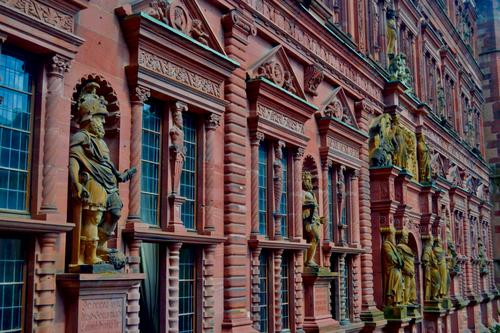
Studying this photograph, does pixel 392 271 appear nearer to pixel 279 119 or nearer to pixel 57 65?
pixel 279 119

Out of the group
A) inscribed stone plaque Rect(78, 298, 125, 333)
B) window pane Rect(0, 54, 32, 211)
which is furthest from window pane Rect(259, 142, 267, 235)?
window pane Rect(0, 54, 32, 211)

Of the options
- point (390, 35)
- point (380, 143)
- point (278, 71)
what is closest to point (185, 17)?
point (278, 71)

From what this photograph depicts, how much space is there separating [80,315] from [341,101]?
13.6m

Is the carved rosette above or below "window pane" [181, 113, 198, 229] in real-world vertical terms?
above

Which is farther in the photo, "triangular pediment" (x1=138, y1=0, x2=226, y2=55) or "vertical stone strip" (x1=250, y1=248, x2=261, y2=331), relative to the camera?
"vertical stone strip" (x1=250, y1=248, x2=261, y2=331)

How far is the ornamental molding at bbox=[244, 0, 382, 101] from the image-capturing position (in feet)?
52.7

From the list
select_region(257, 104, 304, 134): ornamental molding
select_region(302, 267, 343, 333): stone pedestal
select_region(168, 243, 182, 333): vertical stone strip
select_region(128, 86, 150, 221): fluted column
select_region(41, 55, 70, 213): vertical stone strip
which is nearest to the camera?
select_region(41, 55, 70, 213): vertical stone strip

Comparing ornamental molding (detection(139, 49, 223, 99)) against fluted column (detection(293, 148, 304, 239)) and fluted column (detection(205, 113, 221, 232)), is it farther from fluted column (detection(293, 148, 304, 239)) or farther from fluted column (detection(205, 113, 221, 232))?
fluted column (detection(293, 148, 304, 239))

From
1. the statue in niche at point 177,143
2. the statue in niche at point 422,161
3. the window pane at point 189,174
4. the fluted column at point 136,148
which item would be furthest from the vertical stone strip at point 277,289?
the statue in niche at point 422,161

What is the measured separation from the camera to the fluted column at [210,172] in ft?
42.5

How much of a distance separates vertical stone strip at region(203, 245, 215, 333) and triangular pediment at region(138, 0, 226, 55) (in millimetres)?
4389

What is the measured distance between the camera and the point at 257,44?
15.7 meters

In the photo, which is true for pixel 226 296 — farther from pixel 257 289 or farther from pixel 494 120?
pixel 494 120

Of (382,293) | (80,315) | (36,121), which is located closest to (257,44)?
(36,121)
